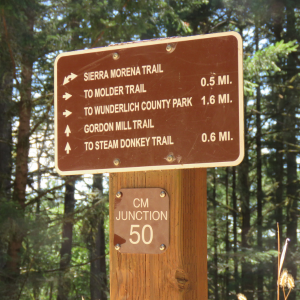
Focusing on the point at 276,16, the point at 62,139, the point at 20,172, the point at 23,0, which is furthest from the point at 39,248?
the point at 276,16

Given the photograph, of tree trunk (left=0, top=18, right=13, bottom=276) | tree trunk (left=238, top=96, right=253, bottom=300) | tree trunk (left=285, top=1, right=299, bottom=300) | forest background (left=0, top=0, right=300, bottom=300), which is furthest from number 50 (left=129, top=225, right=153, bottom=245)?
tree trunk (left=238, top=96, right=253, bottom=300)

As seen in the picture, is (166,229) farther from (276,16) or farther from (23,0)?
(276,16)

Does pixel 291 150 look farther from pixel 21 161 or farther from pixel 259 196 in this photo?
pixel 21 161

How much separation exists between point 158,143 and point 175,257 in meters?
0.43

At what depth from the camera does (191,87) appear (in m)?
1.51

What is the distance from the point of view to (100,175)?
11.4 metres

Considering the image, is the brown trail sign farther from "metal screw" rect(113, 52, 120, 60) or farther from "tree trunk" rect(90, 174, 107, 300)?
"tree trunk" rect(90, 174, 107, 300)

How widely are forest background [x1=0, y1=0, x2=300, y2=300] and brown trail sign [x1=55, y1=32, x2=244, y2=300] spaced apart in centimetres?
491

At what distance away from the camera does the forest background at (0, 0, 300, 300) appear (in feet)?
Result: 23.8

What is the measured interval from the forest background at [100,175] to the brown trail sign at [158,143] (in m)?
4.91

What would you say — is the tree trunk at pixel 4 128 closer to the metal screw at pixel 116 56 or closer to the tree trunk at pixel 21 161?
the tree trunk at pixel 21 161

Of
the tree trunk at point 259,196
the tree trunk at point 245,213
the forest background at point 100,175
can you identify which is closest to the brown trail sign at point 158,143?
the forest background at point 100,175

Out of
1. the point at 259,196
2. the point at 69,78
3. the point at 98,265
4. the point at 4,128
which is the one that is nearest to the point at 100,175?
the point at 4,128

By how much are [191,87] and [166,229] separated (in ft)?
1.80
